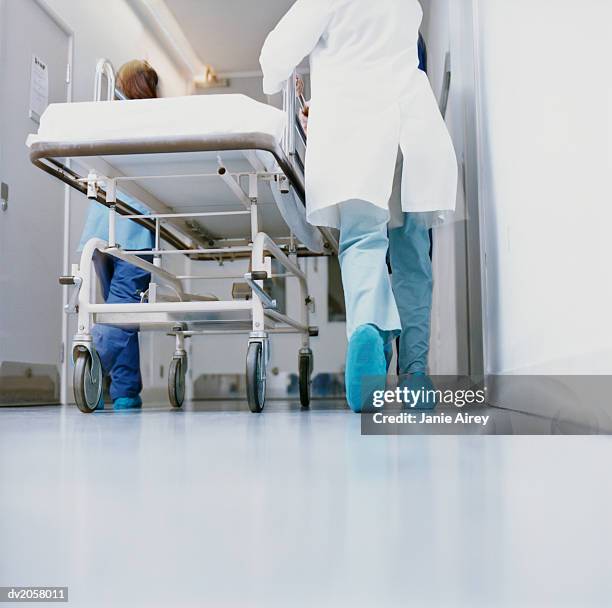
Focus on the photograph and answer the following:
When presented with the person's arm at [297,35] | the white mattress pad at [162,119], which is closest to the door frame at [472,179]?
the person's arm at [297,35]

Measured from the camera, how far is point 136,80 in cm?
230

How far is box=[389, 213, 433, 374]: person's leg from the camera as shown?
1.76 m

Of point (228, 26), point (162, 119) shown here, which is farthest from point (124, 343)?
point (228, 26)

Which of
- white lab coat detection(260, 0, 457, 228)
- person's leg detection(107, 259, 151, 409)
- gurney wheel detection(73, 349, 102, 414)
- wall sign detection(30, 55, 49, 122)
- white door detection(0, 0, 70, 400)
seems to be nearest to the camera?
white lab coat detection(260, 0, 457, 228)

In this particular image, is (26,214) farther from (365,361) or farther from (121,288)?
(365,361)

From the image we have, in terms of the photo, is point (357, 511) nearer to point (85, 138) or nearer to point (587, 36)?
point (587, 36)

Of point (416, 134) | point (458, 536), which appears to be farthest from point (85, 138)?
point (458, 536)

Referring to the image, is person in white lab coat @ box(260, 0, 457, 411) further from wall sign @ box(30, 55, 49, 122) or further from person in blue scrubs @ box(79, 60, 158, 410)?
wall sign @ box(30, 55, 49, 122)

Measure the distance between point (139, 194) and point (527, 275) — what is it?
45.0 inches

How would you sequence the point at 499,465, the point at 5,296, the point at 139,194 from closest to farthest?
the point at 499,465
the point at 139,194
the point at 5,296

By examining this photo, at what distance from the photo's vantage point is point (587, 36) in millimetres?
1028

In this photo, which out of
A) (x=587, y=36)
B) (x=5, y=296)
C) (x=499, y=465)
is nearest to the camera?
(x=499, y=465)

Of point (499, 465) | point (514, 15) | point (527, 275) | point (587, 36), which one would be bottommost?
point (499, 465)

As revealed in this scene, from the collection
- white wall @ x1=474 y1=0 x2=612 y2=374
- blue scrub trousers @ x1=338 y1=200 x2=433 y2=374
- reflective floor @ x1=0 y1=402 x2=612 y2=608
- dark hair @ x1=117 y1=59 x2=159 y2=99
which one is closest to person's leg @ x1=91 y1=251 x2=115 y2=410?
dark hair @ x1=117 y1=59 x2=159 y2=99
